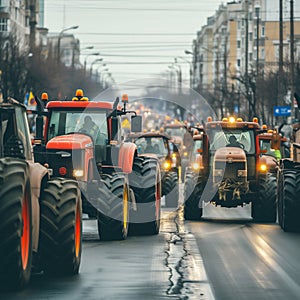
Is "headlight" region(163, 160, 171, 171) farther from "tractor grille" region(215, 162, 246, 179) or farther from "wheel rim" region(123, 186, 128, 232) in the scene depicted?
"wheel rim" region(123, 186, 128, 232)

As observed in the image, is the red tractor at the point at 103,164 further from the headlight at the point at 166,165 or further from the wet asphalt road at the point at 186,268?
the headlight at the point at 166,165

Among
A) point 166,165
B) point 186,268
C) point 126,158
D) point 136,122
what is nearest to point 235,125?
point 136,122

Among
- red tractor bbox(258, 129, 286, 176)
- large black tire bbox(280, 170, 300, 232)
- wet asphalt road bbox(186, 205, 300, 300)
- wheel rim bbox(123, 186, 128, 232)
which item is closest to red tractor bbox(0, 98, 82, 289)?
wet asphalt road bbox(186, 205, 300, 300)

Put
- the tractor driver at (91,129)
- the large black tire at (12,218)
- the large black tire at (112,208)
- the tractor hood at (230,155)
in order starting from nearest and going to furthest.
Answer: the large black tire at (12,218) → the large black tire at (112,208) → the tractor driver at (91,129) → the tractor hood at (230,155)

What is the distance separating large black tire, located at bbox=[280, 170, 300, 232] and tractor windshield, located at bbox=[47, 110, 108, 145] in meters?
4.42

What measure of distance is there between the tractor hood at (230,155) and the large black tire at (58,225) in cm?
1186

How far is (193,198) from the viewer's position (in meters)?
26.1

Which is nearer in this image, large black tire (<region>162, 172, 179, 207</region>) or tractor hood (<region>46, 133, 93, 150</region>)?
tractor hood (<region>46, 133, 93, 150</region>)

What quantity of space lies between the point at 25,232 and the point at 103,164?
822 centimetres

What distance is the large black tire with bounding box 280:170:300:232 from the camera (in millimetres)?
22578

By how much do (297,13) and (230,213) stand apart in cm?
8437

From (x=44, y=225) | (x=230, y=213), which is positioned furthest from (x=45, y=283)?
(x=230, y=213)

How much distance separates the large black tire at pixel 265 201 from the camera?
2586 centimetres

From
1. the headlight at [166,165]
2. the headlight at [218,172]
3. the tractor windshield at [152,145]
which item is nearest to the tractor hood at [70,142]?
the headlight at [218,172]
